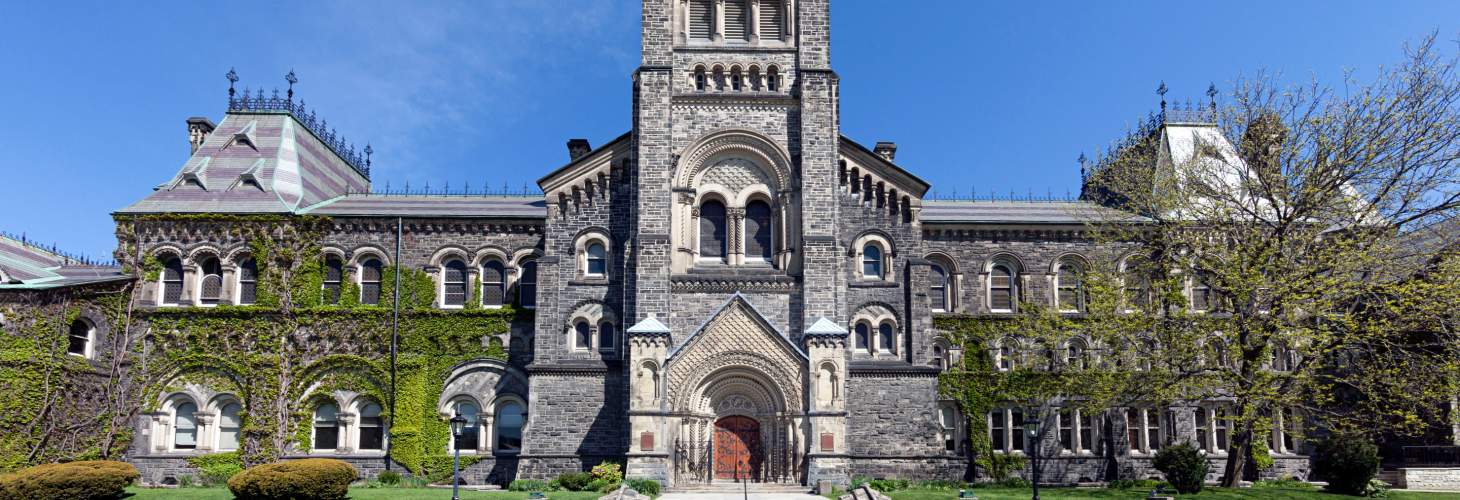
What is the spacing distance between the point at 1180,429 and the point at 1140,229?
379 inches

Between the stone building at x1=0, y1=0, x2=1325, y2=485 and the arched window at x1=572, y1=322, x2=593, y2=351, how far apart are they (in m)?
0.07

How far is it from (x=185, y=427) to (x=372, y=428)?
6.27 metres

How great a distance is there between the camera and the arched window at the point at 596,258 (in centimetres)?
3384

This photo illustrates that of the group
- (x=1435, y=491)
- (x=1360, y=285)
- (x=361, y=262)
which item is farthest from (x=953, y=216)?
(x=361, y=262)

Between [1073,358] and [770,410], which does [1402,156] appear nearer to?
[1073,358]

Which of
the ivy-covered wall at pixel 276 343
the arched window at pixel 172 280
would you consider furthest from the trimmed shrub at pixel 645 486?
the arched window at pixel 172 280

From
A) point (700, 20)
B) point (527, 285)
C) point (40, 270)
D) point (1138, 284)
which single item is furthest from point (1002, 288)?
point (40, 270)

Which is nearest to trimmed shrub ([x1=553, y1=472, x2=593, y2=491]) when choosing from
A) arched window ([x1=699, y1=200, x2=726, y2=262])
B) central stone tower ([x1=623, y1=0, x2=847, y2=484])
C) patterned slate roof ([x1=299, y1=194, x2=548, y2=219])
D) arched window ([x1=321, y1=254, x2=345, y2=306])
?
central stone tower ([x1=623, y1=0, x2=847, y2=484])

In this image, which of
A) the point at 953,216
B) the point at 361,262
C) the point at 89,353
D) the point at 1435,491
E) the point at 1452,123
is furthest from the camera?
the point at 953,216

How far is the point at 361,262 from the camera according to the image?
1417 inches

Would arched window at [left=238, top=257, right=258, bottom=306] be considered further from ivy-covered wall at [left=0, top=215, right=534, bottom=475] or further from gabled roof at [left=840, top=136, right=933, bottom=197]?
gabled roof at [left=840, top=136, right=933, bottom=197]

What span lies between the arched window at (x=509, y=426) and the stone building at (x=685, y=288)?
0.07 meters

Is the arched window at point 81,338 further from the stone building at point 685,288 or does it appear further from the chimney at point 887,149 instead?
the chimney at point 887,149

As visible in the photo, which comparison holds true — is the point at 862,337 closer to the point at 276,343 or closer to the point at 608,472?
the point at 608,472
